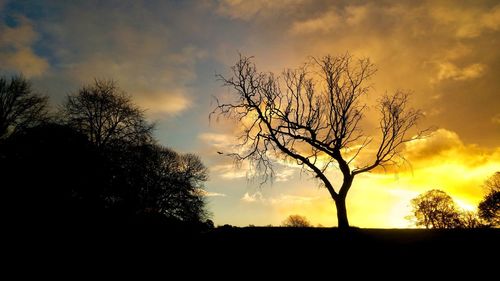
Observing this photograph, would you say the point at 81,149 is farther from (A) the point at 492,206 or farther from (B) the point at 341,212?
(A) the point at 492,206

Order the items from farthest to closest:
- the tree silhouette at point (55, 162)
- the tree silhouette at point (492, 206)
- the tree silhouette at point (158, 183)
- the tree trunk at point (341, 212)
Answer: the tree silhouette at point (492, 206)
the tree silhouette at point (158, 183)
the tree silhouette at point (55, 162)
the tree trunk at point (341, 212)

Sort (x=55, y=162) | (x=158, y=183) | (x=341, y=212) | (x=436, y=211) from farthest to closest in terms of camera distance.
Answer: (x=436, y=211) < (x=158, y=183) < (x=55, y=162) < (x=341, y=212)

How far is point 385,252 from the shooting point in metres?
8.59

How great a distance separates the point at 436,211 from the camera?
188 ft

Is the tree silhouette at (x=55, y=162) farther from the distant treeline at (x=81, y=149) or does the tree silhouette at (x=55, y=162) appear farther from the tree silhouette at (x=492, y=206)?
the tree silhouette at (x=492, y=206)

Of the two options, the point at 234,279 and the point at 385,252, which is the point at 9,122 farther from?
the point at 385,252

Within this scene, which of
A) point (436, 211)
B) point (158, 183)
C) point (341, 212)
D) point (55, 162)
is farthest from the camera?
point (436, 211)

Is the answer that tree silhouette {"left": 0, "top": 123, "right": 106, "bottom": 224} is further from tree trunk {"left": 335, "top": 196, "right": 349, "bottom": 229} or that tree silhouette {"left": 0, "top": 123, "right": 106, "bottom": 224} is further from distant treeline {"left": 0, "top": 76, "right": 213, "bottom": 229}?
tree trunk {"left": 335, "top": 196, "right": 349, "bottom": 229}

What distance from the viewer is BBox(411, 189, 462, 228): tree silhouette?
55344 mm

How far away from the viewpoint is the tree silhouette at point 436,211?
55.3 m

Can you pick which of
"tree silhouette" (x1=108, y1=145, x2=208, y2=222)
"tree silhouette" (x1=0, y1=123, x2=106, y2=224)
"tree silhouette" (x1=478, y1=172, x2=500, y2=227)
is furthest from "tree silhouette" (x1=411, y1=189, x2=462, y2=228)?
"tree silhouette" (x1=0, y1=123, x2=106, y2=224)

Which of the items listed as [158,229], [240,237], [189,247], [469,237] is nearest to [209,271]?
[189,247]

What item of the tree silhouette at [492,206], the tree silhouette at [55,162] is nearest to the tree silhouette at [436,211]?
the tree silhouette at [492,206]

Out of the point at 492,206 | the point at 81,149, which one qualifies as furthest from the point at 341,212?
the point at 492,206
